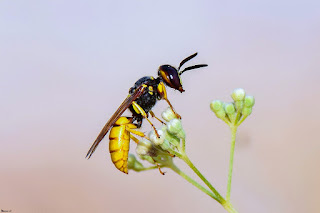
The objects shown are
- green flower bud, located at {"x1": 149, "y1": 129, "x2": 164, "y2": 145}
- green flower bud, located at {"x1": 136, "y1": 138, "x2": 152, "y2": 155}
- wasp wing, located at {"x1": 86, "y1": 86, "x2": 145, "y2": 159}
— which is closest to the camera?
green flower bud, located at {"x1": 149, "y1": 129, "x2": 164, "y2": 145}

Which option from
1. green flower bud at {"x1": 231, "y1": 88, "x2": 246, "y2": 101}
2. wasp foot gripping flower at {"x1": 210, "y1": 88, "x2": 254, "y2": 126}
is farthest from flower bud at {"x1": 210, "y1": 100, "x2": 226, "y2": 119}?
green flower bud at {"x1": 231, "y1": 88, "x2": 246, "y2": 101}

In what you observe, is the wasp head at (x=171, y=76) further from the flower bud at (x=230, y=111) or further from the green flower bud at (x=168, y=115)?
the flower bud at (x=230, y=111)

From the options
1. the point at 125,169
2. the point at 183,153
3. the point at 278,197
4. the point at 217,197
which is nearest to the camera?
the point at 217,197

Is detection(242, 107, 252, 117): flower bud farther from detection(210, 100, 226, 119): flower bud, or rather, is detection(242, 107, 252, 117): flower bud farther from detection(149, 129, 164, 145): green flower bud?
detection(149, 129, 164, 145): green flower bud

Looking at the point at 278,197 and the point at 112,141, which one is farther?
the point at 278,197

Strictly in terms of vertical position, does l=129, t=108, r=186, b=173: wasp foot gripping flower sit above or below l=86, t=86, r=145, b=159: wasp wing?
below

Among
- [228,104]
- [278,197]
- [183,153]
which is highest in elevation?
[228,104]

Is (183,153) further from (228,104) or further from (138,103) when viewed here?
(138,103)

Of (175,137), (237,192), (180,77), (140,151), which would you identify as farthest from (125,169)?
(237,192)
